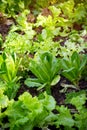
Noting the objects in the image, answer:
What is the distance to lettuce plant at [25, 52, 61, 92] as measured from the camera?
9.85ft

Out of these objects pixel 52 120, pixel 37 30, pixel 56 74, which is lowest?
pixel 52 120

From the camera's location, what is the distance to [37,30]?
3.88 metres

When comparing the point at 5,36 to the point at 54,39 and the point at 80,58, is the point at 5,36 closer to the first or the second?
the point at 54,39

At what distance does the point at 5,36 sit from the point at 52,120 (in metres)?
1.36

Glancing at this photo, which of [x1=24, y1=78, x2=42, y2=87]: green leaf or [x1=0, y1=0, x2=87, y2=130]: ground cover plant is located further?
[x1=24, y1=78, x2=42, y2=87]: green leaf

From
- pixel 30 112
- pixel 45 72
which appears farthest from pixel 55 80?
pixel 30 112

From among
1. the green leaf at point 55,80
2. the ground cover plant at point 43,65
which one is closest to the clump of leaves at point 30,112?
the ground cover plant at point 43,65

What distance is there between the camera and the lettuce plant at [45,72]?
300cm

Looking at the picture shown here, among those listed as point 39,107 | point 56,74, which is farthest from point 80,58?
point 39,107

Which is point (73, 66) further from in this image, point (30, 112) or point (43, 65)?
point (30, 112)

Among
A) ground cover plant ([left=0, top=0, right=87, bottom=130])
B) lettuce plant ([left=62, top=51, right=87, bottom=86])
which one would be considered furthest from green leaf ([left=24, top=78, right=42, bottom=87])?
lettuce plant ([left=62, top=51, right=87, bottom=86])

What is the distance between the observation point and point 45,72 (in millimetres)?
2996

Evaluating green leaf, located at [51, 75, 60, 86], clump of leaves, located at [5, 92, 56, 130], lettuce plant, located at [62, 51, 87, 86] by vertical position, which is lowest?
clump of leaves, located at [5, 92, 56, 130]

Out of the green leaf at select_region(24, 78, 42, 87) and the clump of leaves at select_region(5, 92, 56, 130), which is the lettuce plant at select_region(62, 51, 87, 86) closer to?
the green leaf at select_region(24, 78, 42, 87)
